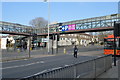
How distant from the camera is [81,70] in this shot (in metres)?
5.21

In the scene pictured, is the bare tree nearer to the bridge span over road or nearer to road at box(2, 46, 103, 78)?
the bridge span over road

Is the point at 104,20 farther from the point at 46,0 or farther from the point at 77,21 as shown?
the point at 46,0

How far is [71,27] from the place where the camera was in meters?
45.6

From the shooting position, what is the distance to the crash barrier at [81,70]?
353 centimetres

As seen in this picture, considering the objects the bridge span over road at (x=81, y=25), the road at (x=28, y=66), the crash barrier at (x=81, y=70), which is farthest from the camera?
the bridge span over road at (x=81, y=25)

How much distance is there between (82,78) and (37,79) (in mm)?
2582

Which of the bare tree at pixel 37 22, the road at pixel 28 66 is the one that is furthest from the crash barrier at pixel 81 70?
the bare tree at pixel 37 22

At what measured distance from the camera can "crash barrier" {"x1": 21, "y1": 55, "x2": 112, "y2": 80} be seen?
353 cm

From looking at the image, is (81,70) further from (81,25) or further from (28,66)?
(81,25)

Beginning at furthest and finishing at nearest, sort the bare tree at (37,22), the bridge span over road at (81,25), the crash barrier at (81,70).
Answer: the bare tree at (37,22), the bridge span over road at (81,25), the crash barrier at (81,70)

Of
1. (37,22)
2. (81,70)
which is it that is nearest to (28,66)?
(81,70)

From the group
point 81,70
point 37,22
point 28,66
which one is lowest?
point 28,66

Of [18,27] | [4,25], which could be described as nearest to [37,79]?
[4,25]

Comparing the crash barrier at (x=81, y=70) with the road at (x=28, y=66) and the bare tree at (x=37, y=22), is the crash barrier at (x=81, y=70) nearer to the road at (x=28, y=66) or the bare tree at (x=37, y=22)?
the road at (x=28, y=66)
